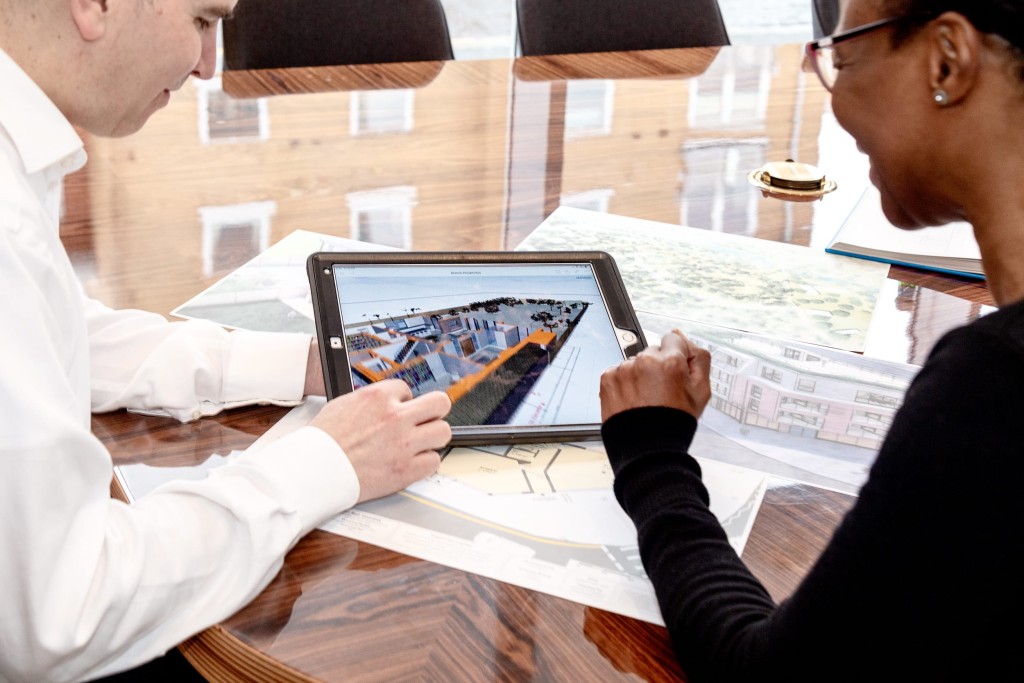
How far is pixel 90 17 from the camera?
91 centimetres

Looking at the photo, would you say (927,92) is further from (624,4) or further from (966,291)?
(624,4)

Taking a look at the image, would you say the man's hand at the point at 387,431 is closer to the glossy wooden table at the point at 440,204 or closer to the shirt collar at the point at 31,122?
the glossy wooden table at the point at 440,204

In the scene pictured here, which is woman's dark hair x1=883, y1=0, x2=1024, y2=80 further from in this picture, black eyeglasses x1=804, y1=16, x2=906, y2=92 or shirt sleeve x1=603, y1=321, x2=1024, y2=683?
shirt sleeve x1=603, y1=321, x2=1024, y2=683

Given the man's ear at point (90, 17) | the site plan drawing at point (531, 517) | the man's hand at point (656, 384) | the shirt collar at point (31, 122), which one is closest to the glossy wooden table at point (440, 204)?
the site plan drawing at point (531, 517)

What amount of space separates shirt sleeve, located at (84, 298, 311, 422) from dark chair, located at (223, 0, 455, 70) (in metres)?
1.23

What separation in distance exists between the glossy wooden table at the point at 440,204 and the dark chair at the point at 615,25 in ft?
0.29

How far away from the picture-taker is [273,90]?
6.88 ft

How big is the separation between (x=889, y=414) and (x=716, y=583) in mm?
408

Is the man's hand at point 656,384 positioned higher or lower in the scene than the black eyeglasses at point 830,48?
lower

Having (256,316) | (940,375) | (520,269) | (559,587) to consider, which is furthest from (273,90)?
(940,375)

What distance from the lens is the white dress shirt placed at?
0.77 metres

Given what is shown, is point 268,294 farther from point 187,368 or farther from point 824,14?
point 824,14

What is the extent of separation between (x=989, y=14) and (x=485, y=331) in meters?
0.57

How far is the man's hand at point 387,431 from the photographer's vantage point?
3.08 ft
